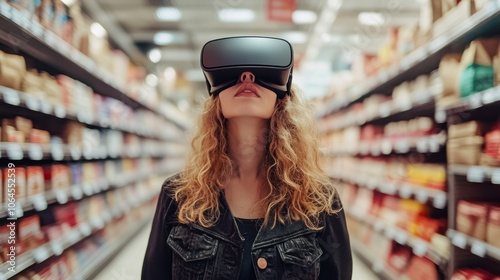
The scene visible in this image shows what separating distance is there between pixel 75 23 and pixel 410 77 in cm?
297

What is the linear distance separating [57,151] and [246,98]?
2.15 m

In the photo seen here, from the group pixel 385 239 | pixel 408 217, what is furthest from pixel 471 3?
pixel 385 239

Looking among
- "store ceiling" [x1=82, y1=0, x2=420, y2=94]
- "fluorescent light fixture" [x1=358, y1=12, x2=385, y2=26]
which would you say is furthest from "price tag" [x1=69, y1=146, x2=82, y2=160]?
"fluorescent light fixture" [x1=358, y1=12, x2=385, y2=26]

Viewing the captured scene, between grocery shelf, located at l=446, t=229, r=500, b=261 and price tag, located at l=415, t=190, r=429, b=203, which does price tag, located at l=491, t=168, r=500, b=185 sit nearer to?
grocery shelf, located at l=446, t=229, r=500, b=261

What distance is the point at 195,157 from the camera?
1.55m

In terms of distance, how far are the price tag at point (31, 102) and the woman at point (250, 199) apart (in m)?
1.42

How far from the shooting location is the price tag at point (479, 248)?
218cm

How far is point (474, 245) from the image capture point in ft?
7.45

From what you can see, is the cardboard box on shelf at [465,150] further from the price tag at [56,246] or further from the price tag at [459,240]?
the price tag at [56,246]

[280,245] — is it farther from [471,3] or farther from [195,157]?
[471,3]

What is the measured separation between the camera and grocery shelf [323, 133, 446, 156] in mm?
2924

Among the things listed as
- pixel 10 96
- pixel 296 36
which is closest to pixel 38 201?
pixel 10 96

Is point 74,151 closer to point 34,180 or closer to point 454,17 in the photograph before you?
point 34,180

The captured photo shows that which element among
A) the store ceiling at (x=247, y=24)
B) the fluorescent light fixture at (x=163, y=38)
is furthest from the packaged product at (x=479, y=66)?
the fluorescent light fixture at (x=163, y=38)
